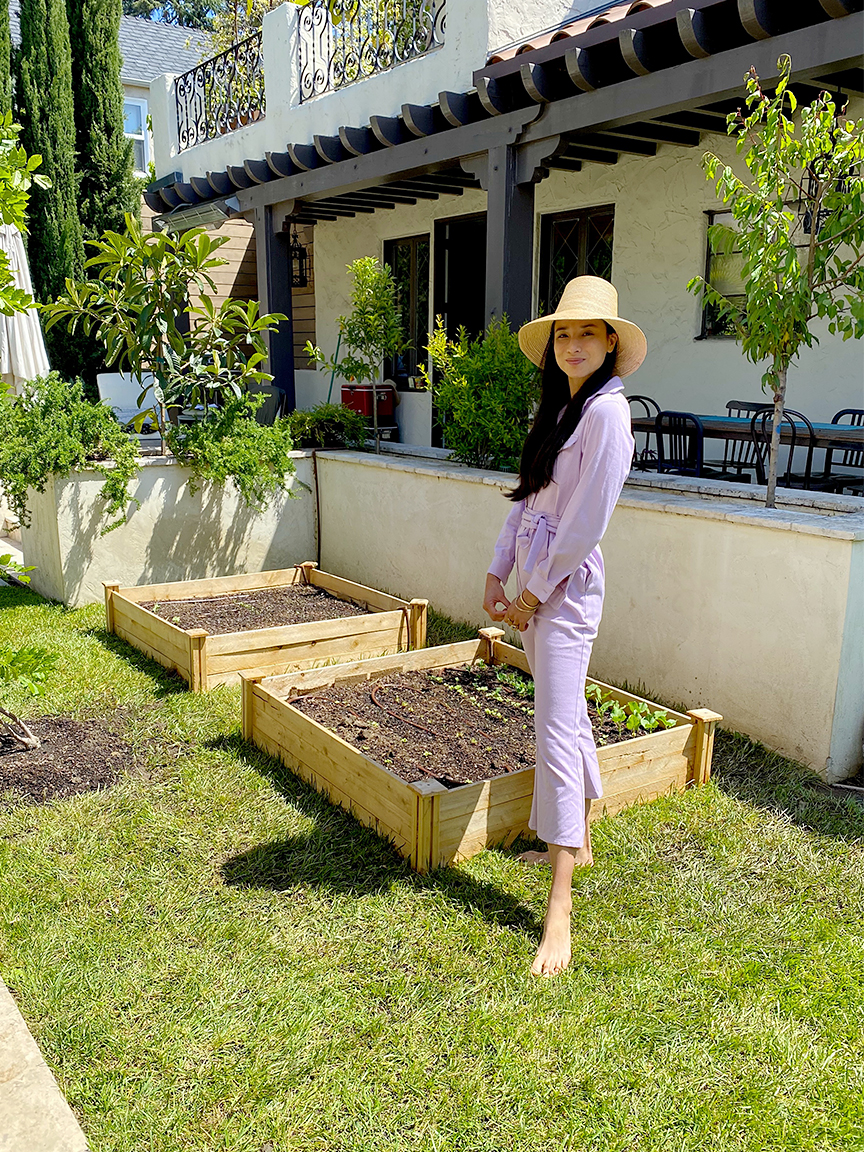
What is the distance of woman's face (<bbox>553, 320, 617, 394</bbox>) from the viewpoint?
3059mm

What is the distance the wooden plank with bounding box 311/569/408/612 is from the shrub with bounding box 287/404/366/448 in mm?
1513

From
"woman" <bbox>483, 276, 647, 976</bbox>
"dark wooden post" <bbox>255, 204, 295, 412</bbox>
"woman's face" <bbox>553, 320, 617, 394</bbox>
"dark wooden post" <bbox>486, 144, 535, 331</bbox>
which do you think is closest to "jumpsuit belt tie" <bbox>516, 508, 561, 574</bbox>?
"woman" <bbox>483, 276, 647, 976</bbox>

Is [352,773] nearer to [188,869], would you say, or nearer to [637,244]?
[188,869]

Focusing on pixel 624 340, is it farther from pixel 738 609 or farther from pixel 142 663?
pixel 142 663

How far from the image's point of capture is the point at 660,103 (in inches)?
234

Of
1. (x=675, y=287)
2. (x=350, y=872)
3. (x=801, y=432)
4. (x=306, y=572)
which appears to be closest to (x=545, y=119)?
(x=675, y=287)

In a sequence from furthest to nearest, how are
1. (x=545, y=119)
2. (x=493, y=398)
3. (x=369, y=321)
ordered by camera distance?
(x=369, y=321) → (x=545, y=119) → (x=493, y=398)

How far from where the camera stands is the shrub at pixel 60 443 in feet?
22.0

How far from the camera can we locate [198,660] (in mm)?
5273

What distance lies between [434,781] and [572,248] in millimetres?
7649

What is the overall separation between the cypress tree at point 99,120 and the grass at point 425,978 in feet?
35.9

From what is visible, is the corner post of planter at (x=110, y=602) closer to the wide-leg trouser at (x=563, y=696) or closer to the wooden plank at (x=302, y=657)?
the wooden plank at (x=302, y=657)

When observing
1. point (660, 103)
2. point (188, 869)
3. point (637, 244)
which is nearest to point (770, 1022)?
point (188, 869)

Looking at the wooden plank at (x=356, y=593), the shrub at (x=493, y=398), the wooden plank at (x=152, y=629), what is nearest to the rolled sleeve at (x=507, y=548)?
the wooden plank at (x=152, y=629)
